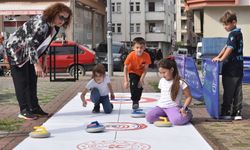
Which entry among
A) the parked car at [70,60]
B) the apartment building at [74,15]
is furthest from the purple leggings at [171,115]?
the apartment building at [74,15]

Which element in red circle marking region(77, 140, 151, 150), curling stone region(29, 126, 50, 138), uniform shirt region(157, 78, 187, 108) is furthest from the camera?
uniform shirt region(157, 78, 187, 108)

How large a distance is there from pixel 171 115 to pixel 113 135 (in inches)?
52.8

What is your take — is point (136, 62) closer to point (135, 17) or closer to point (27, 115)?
point (27, 115)

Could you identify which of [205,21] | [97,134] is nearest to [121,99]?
[97,134]

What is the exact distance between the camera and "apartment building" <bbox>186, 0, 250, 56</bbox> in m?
22.8

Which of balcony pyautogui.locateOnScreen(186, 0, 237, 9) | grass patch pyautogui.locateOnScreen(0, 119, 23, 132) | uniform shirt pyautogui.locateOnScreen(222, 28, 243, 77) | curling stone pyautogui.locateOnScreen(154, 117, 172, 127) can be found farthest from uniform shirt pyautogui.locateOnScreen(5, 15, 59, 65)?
balcony pyautogui.locateOnScreen(186, 0, 237, 9)

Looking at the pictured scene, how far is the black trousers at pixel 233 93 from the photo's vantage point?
9.05 m

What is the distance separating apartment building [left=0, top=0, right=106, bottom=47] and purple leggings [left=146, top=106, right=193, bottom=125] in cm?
2271

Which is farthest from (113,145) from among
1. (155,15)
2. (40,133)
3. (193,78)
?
(155,15)

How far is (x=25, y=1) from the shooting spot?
34906 mm

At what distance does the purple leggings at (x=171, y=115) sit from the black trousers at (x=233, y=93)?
0.90m

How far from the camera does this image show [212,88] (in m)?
9.30

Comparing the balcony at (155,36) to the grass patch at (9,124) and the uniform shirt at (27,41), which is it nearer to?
the uniform shirt at (27,41)

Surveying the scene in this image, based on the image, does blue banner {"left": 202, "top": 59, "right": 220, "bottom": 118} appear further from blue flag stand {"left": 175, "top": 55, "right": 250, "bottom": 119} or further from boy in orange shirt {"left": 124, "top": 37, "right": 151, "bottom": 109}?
boy in orange shirt {"left": 124, "top": 37, "right": 151, "bottom": 109}
